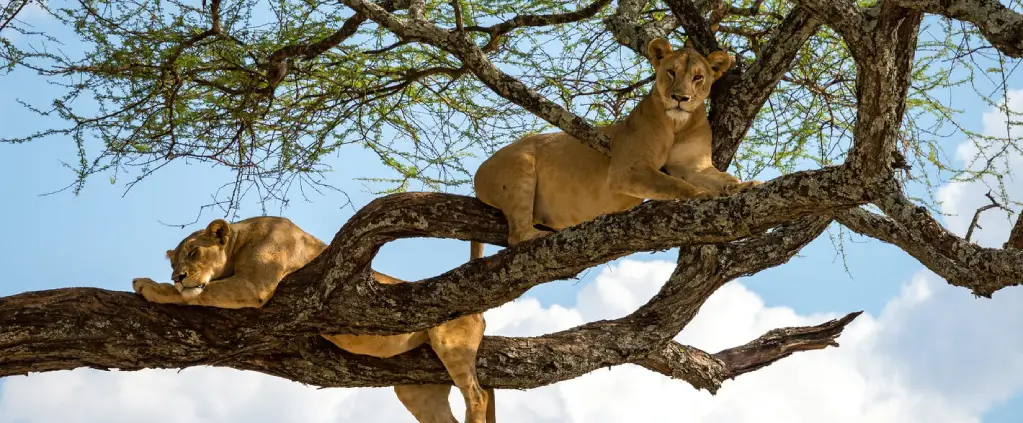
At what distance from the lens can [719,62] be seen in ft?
20.1

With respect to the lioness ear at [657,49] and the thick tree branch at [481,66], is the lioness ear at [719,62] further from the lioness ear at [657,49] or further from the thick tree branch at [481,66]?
the thick tree branch at [481,66]

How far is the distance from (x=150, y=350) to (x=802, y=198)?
11.3 feet

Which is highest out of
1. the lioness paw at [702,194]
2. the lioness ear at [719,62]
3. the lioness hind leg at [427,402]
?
the lioness ear at [719,62]

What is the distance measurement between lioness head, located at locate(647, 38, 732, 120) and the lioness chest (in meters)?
0.50

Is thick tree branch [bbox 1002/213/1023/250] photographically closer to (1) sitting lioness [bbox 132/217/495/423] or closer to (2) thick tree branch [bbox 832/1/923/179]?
(2) thick tree branch [bbox 832/1/923/179]

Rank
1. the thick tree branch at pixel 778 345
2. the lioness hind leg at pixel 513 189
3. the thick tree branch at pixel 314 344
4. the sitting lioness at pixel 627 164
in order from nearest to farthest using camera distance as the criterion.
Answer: the sitting lioness at pixel 627 164, the thick tree branch at pixel 314 344, the lioness hind leg at pixel 513 189, the thick tree branch at pixel 778 345

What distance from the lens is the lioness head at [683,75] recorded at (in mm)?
5996

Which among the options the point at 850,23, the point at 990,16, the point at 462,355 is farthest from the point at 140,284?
the point at 990,16

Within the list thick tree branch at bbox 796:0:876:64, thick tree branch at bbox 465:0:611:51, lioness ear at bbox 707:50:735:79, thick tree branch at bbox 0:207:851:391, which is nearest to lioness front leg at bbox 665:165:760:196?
lioness ear at bbox 707:50:735:79

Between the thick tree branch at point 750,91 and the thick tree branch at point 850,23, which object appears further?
the thick tree branch at point 750,91

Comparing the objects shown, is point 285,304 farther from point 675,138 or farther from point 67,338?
point 675,138

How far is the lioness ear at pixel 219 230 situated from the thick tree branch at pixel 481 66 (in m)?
1.38

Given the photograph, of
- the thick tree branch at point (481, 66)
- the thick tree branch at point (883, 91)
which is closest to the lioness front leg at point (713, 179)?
the thick tree branch at point (481, 66)

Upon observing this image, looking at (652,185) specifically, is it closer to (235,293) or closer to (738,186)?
(738,186)
